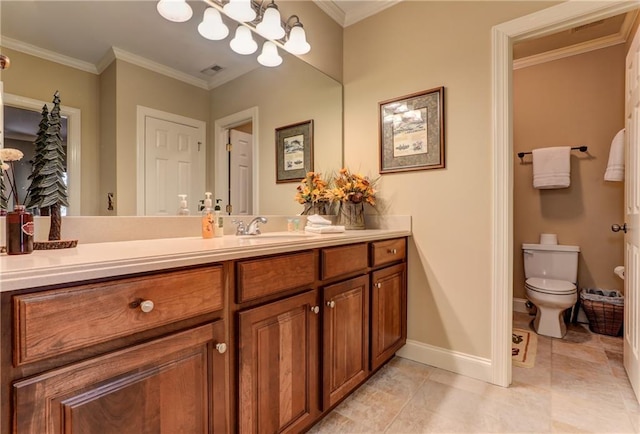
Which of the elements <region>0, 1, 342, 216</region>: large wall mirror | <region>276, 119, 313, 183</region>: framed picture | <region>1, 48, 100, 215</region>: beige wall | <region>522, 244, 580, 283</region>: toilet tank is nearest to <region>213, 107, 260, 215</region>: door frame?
<region>0, 1, 342, 216</region>: large wall mirror

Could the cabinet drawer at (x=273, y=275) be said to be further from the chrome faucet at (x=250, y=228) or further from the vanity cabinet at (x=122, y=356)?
the chrome faucet at (x=250, y=228)

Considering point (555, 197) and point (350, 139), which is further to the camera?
point (555, 197)

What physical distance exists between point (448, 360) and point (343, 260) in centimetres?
110

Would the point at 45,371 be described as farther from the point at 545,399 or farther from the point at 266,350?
the point at 545,399

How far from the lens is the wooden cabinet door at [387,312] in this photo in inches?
67.3

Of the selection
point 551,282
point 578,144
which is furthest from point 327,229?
point 578,144

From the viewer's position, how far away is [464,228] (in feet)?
6.17

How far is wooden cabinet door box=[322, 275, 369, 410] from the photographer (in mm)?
1363

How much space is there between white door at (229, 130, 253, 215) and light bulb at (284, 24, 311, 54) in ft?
2.13

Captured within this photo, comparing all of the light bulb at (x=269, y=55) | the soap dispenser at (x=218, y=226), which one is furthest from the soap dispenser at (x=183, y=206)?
the light bulb at (x=269, y=55)

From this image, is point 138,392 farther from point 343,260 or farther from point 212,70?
point 212,70

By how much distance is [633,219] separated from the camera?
1662mm

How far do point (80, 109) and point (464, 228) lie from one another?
78.5 inches

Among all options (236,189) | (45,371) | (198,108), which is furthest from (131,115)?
(45,371)
